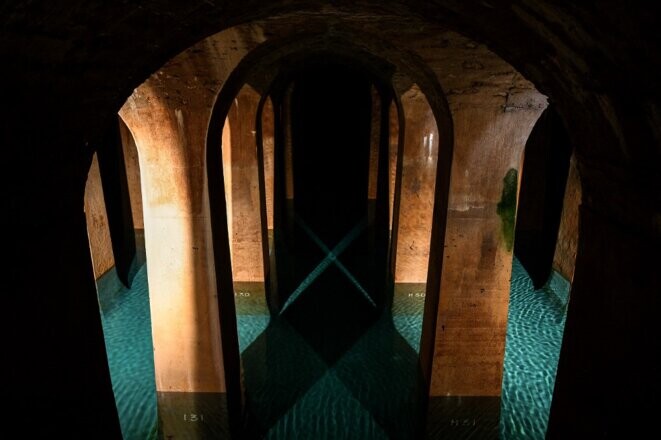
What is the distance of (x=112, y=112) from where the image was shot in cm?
221

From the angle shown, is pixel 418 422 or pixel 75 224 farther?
pixel 418 422

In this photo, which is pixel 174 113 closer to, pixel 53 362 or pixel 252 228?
pixel 53 362

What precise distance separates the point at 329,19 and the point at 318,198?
12.6 metres

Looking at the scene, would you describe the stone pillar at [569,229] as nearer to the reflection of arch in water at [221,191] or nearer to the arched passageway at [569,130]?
the reflection of arch in water at [221,191]

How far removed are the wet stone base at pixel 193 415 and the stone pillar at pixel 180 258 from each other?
0.01 metres

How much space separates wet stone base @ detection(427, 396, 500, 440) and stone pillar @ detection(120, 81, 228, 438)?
7.35 feet

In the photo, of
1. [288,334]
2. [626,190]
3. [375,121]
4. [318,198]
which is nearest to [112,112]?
[626,190]

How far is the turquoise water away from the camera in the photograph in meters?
5.64

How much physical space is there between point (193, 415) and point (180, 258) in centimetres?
174

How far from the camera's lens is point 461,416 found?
491cm

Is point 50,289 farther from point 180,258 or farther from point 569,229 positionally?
point 569,229

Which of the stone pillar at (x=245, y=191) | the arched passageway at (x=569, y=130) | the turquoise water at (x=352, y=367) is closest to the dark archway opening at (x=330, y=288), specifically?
the turquoise water at (x=352, y=367)

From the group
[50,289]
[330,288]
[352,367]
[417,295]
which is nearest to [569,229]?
[417,295]

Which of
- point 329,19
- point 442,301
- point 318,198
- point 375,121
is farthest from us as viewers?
point 318,198
